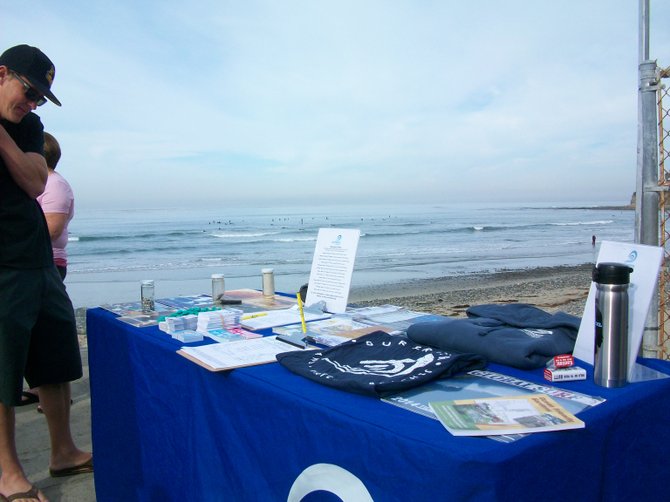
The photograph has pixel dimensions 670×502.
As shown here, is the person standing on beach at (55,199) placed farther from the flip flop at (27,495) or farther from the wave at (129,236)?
the wave at (129,236)

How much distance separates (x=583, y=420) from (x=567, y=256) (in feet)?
60.7

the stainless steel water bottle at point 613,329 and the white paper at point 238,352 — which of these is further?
the white paper at point 238,352

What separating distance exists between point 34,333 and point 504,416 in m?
2.16

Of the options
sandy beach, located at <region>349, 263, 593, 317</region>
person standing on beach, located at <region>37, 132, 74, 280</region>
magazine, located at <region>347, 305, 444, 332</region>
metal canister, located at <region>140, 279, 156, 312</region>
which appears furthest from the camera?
sandy beach, located at <region>349, 263, 593, 317</region>

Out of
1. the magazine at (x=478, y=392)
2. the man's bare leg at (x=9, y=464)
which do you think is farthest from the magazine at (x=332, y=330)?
the man's bare leg at (x=9, y=464)

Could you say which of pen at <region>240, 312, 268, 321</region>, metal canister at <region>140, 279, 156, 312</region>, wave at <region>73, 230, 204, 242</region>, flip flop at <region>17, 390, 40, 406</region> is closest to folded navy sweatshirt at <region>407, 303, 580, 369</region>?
pen at <region>240, 312, 268, 321</region>

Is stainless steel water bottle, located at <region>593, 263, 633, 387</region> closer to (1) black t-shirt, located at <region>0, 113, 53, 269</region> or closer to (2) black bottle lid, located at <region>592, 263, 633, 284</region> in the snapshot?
(2) black bottle lid, located at <region>592, 263, 633, 284</region>

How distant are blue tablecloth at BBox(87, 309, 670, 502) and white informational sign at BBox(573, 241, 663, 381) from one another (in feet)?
0.34

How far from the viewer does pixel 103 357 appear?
2.24m

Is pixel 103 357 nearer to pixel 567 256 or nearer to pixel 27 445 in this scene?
pixel 27 445

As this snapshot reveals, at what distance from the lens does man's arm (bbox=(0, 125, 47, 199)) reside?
1.98m

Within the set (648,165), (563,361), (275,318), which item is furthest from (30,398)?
(648,165)

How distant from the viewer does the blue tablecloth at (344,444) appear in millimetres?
877

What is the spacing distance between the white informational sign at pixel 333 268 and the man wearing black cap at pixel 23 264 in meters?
1.18
